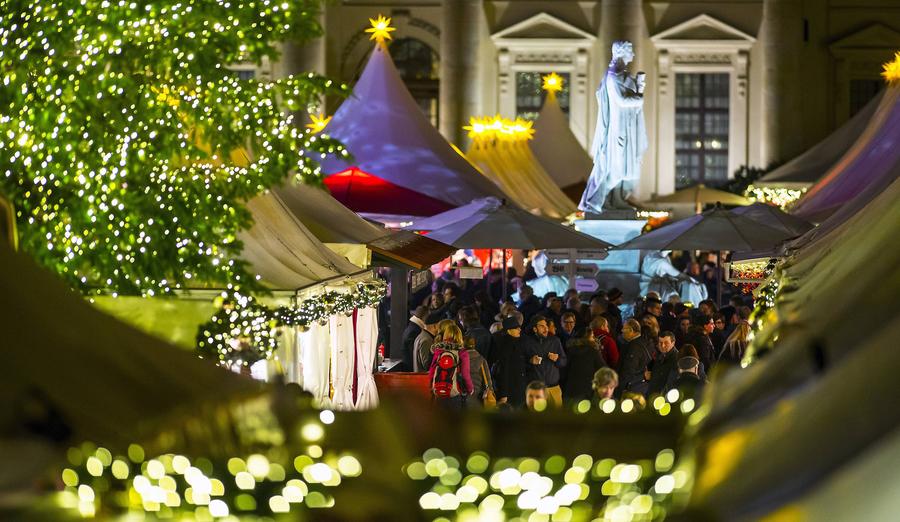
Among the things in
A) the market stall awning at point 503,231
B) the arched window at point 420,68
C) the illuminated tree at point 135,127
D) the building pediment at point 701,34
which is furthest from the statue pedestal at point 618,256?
the building pediment at point 701,34

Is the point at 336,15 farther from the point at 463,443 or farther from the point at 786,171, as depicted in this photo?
the point at 463,443

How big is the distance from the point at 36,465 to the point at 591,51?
41.6 metres

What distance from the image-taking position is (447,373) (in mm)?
10688

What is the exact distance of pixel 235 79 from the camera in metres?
7.43

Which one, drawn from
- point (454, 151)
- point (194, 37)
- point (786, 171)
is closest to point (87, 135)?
point (194, 37)

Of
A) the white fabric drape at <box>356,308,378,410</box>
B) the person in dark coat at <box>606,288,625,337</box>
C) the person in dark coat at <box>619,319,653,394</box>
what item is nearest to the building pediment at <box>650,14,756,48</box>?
the person in dark coat at <box>606,288,625,337</box>

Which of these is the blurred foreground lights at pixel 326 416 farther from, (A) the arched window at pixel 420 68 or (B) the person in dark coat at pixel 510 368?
(A) the arched window at pixel 420 68

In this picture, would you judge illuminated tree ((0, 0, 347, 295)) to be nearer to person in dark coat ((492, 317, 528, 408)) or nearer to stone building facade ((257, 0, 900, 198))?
person in dark coat ((492, 317, 528, 408))

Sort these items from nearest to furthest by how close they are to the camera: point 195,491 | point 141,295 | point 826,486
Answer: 1. point 826,486
2. point 195,491
3. point 141,295

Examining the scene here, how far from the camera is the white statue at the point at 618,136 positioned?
2030cm

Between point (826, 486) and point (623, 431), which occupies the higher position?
point (826, 486)

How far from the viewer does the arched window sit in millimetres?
44000

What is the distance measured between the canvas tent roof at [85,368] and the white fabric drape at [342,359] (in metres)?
7.12

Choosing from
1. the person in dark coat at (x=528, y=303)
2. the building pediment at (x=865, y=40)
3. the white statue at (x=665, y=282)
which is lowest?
the white statue at (x=665, y=282)
